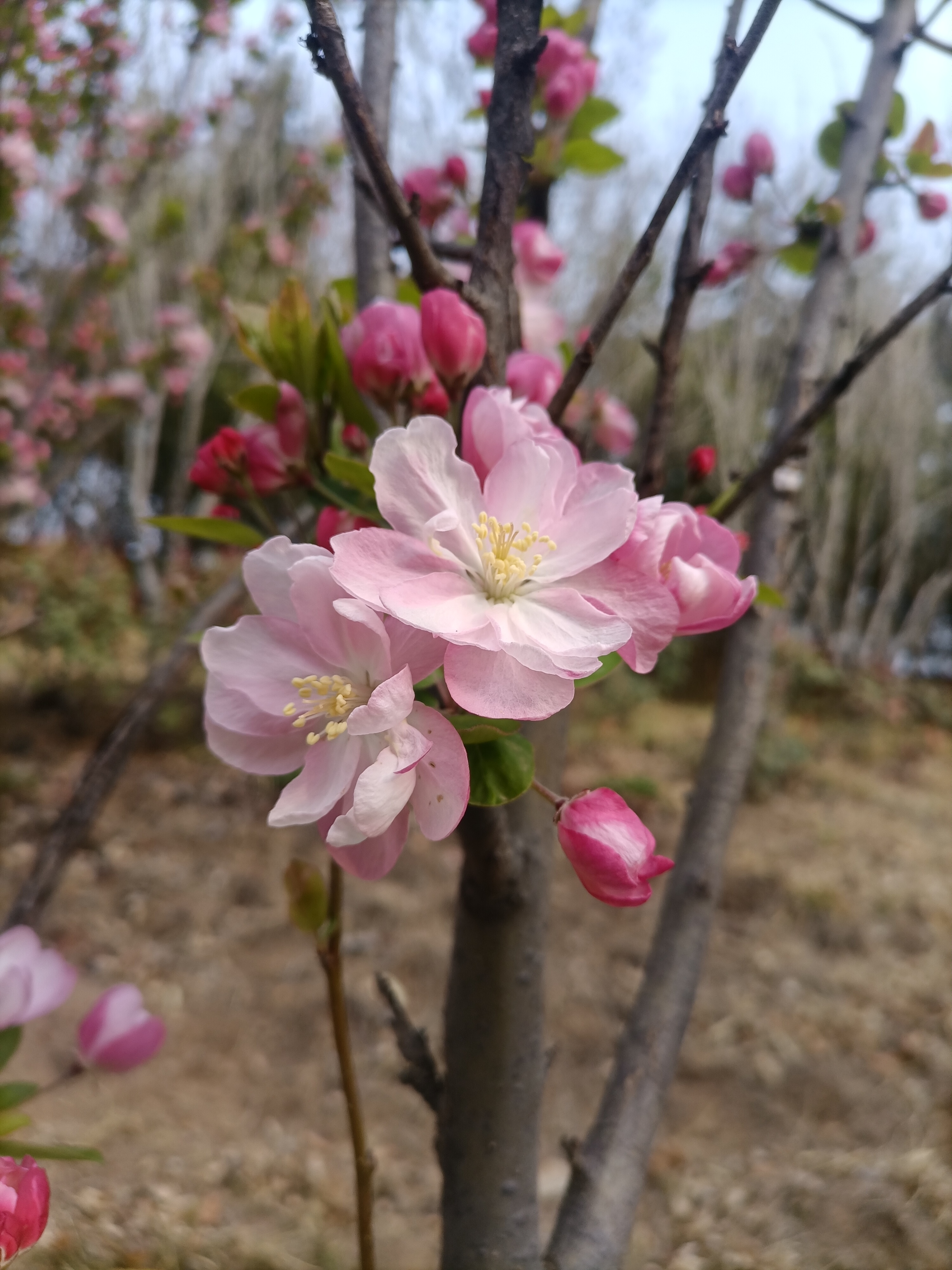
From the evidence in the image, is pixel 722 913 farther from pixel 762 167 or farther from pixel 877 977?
pixel 762 167

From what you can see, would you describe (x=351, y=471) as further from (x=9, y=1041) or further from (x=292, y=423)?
(x=9, y=1041)

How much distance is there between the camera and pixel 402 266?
0.86 m

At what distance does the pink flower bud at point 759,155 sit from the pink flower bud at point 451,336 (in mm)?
848

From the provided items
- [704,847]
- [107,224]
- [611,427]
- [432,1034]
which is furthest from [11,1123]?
[107,224]

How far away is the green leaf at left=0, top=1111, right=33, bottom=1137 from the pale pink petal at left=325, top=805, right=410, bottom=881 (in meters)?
0.35

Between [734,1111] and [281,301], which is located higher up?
[281,301]

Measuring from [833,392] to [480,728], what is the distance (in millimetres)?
442

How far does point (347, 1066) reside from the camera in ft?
1.61

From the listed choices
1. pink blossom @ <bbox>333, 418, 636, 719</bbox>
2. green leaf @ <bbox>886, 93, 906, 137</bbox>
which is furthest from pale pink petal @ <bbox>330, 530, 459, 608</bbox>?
green leaf @ <bbox>886, 93, 906, 137</bbox>

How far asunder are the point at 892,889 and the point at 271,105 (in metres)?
6.77

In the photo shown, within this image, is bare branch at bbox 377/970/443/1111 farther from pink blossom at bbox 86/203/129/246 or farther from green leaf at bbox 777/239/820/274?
pink blossom at bbox 86/203/129/246

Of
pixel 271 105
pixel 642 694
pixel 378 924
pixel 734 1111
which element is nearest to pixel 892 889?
pixel 734 1111

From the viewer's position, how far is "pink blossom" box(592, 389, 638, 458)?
103cm

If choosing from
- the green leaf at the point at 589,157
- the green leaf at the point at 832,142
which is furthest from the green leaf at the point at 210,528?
the green leaf at the point at 832,142
